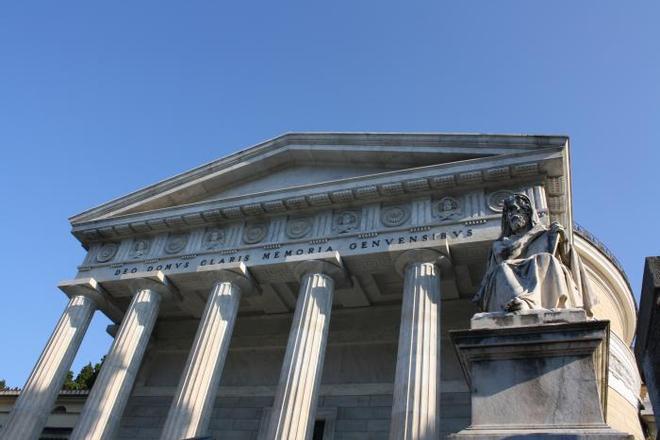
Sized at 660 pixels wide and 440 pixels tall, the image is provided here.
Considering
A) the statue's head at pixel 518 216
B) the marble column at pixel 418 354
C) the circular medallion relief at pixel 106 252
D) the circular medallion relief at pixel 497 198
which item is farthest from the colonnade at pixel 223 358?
the statue's head at pixel 518 216

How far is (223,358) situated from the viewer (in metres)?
18.3

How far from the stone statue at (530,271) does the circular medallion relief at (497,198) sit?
1006 cm

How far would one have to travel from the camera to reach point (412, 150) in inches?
795

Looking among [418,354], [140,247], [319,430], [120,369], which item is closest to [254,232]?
[140,247]

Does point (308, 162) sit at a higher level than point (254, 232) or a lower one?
higher

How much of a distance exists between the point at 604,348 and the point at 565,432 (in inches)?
52.7

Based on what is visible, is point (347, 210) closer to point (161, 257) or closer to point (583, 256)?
point (161, 257)

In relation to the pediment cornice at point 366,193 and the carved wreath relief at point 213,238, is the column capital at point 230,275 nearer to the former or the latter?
the carved wreath relief at point 213,238

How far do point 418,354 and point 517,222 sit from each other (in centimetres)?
824

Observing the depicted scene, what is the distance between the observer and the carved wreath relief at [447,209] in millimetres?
18141

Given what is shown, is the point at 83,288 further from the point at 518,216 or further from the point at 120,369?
the point at 518,216

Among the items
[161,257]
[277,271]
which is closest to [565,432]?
[277,271]

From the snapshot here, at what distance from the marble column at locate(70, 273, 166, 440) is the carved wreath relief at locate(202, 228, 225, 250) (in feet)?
6.34

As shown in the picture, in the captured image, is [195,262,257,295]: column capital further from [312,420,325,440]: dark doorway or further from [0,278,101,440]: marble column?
[312,420,325,440]: dark doorway
